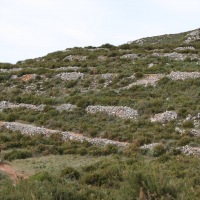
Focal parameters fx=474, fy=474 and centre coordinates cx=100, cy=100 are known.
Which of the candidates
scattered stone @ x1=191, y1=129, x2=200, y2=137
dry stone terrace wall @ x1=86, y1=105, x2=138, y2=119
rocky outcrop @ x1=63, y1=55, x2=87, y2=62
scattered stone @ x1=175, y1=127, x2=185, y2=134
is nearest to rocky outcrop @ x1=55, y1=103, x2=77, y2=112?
dry stone terrace wall @ x1=86, y1=105, x2=138, y2=119

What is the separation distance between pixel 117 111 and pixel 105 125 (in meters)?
2.55

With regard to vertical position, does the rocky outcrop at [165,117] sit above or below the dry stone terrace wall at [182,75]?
below

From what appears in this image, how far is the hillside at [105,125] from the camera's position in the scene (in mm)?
16656

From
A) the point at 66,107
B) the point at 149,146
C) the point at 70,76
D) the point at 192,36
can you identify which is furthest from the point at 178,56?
the point at 149,146

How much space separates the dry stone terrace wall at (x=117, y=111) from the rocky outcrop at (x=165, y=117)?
196 centimetres

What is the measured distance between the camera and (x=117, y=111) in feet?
121

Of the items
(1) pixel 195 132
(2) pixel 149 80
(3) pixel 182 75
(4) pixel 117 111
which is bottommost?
(1) pixel 195 132

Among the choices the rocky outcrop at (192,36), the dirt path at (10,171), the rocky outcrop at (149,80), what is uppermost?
the rocky outcrop at (192,36)

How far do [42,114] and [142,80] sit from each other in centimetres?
1074

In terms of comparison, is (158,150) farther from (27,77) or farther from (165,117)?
(27,77)

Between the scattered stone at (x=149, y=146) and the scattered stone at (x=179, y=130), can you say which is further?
the scattered stone at (x=179, y=130)

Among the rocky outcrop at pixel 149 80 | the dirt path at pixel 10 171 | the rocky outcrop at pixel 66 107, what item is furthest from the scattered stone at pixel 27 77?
the dirt path at pixel 10 171

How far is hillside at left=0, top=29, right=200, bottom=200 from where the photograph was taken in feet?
54.6

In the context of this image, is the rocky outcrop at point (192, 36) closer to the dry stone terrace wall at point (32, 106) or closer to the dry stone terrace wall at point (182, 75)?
the dry stone terrace wall at point (182, 75)
